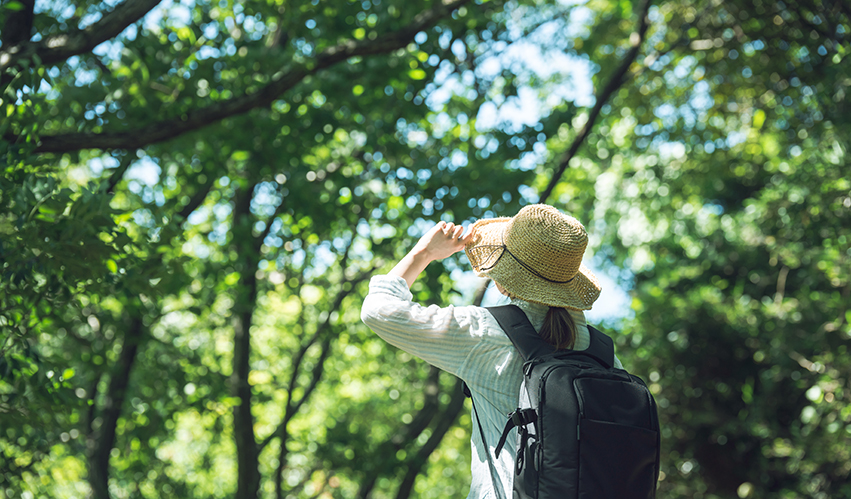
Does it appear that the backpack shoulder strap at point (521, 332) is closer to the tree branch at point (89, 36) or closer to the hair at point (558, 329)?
the hair at point (558, 329)

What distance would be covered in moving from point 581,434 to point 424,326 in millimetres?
445

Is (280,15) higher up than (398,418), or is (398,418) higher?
(280,15)

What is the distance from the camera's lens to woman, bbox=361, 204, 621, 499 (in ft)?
5.21

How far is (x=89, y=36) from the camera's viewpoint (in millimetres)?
3172

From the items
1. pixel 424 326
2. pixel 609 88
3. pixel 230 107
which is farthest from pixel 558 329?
pixel 609 88

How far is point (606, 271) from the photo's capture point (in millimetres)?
12398

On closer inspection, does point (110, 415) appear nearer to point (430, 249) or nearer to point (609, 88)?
point (430, 249)

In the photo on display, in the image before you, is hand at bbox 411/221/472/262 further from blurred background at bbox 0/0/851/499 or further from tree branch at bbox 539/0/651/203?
tree branch at bbox 539/0/651/203

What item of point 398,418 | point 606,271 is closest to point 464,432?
point 398,418

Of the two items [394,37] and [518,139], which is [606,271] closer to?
[518,139]

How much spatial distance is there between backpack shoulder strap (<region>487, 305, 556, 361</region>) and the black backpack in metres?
0.02

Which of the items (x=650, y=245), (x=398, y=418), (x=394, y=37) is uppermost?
(x=394, y=37)

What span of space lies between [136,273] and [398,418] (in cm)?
731

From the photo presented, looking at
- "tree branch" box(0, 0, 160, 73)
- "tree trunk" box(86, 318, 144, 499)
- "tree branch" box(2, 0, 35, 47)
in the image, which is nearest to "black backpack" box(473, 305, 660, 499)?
"tree branch" box(0, 0, 160, 73)
